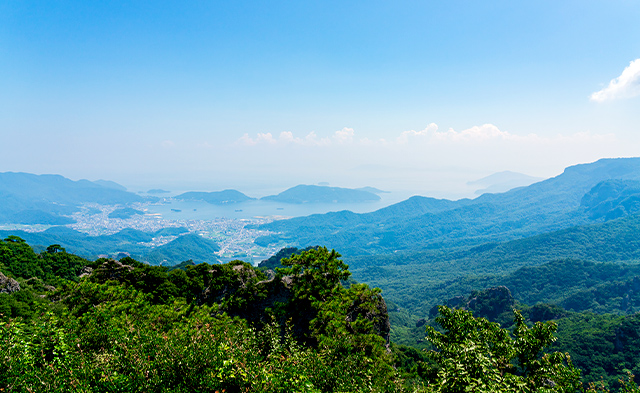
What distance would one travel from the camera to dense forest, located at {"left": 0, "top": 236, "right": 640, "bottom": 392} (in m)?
6.98

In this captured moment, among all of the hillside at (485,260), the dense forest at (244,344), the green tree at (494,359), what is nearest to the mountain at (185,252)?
the hillside at (485,260)

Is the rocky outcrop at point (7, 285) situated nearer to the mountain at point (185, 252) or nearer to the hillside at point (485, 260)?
the hillside at point (485, 260)

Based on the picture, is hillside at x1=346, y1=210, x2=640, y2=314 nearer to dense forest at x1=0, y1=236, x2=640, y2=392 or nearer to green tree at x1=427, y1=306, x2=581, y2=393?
dense forest at x1=0, y1=236, x2=640, y2=392

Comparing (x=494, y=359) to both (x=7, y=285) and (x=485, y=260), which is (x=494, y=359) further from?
(x=485, y=260)

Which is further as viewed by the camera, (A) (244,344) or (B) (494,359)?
(A) (244,344)

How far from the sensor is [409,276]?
533ft

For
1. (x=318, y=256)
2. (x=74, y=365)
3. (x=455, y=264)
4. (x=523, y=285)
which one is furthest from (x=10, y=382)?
(x=455, y=264)

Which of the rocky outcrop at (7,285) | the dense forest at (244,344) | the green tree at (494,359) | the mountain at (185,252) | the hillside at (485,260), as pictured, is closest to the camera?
the dense forest at (244,344)

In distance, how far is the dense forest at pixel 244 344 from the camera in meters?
6.98

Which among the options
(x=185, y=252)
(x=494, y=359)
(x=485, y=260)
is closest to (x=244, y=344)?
(x=494, y=359)

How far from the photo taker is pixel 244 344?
935 centimetres

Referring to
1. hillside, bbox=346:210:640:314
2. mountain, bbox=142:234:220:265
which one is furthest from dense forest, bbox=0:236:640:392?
mountain, bbox=142:234:220:265

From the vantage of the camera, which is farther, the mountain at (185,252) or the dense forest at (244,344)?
the mountain at (185,252)

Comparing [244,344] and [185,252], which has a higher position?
[244,344]
